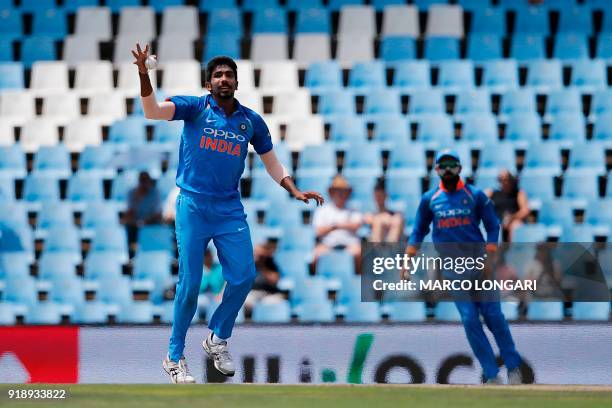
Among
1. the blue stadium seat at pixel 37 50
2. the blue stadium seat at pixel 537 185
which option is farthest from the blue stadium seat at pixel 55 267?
the blue stadium seat at pixel 537 185

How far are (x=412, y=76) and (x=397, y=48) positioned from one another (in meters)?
0.59

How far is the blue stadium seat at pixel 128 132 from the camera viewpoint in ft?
44.0

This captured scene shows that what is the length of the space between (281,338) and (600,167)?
4.87 m

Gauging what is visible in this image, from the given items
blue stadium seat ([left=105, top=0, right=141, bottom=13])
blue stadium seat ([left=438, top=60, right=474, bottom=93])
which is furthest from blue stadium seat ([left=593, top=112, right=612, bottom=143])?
blue stadium seat ([left=105, top=0, right=141, bottom=13])

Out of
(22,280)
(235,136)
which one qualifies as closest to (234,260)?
(235,136)

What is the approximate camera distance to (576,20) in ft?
48.4

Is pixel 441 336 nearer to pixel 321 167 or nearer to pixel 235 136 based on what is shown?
pixel 235 136

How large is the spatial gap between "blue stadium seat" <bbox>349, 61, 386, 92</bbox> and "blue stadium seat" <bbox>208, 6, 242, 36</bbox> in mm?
1585

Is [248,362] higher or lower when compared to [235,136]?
lower

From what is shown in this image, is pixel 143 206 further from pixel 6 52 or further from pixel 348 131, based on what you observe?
pixel 6 52

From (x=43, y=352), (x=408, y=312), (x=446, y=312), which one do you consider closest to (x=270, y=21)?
(x=408, y=312)

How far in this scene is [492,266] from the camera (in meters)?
9.22

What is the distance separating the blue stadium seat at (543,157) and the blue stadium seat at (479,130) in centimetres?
40

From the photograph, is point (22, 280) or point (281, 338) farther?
point (22, 280)
